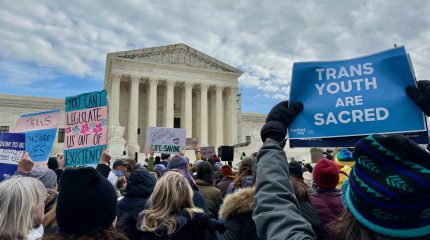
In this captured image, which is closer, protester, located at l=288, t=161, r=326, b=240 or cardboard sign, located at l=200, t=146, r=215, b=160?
protester, located at l=288, t=161, r=326, b=240

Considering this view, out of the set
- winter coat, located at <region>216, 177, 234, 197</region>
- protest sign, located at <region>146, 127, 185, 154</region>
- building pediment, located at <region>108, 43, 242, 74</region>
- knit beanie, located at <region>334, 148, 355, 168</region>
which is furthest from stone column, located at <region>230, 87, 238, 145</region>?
knit beanie, located at <region>334, 148, 355, 168</region>

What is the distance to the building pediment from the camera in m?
44.2

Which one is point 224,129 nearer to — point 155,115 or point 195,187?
point 155,115

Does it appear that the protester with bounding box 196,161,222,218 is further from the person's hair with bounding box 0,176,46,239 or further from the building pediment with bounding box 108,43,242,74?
the building pediment with bounding box 108,43,242,74

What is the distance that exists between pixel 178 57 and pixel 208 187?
4277 centimetres

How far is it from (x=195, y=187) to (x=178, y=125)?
4443 cm

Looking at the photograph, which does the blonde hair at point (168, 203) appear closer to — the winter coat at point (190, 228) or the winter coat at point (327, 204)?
the winter coat at point (190, 228)

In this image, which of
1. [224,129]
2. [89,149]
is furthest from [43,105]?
[89,149]

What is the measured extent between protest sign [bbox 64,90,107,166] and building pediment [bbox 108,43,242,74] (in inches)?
1491

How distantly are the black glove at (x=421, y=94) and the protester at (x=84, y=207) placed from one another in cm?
206

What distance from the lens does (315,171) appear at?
12.2ft

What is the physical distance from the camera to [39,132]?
23.9 feet

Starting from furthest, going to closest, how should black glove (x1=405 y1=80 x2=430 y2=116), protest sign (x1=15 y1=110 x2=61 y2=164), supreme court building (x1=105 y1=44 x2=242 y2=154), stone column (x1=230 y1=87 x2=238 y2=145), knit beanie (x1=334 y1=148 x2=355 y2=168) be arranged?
stone column (x1=230 y1=87 x2=238 y2=145)
supreme court building (x1=105 y1=44 x2=242 y2=154)
protest sign (x1=15 y1=110 x2=61 y2=164)
knit beanie (x1=334 y1=148 x2=355 y2=168)
black glove (x1=405 y1=80 x2=430 y2=116)

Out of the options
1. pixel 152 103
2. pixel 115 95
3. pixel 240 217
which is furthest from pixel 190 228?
pixel 152 103
